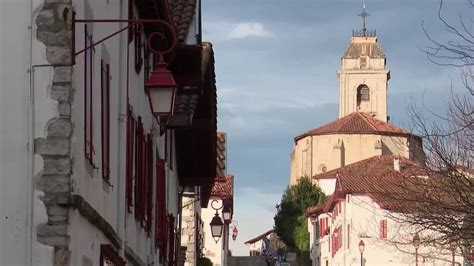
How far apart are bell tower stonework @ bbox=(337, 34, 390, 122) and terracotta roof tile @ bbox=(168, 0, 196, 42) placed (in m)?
150

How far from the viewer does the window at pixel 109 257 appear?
14.3 metres

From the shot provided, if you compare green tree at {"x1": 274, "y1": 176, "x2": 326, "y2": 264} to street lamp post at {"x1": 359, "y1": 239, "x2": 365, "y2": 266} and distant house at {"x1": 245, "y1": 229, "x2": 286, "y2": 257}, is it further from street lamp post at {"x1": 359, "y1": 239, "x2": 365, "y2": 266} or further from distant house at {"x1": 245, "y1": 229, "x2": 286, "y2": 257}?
street lamp post at {"x1": 359, "y1": 239, "x2": 365, "y2": 266}

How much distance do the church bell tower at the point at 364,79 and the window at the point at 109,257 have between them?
511 ft

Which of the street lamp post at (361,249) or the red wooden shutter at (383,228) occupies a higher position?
the red wooden shutter at (383,228)

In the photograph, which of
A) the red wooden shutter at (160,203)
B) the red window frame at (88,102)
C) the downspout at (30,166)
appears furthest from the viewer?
the red wooden shutter at (160,203)

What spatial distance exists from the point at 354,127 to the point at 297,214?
4289 cm

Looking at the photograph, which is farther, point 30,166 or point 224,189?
point 224,189

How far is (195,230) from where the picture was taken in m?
40.3

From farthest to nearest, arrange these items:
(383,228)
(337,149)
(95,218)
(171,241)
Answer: (337,149), (383,228), (171,241), (95,218)

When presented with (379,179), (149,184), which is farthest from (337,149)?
(149,184)

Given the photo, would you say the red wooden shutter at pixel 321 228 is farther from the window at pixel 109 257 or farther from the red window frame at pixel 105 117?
the red window frame at pixel 105 117

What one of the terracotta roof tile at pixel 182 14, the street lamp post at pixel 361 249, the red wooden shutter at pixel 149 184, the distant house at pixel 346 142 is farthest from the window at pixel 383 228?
the red wooden shutter at pixel 149 184

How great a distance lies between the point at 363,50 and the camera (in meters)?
175

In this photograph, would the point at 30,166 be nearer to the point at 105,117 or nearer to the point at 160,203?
the point at 105,117
